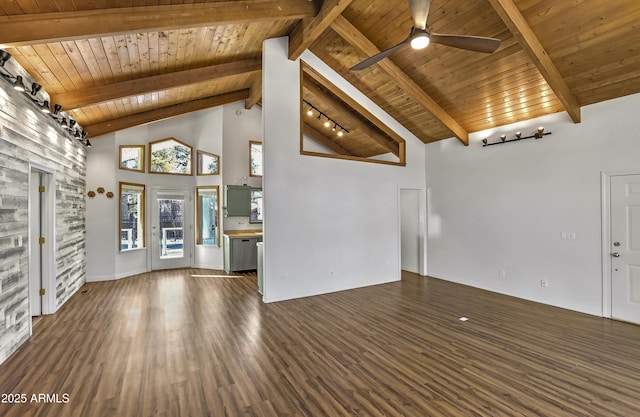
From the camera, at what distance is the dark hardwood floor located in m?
2.26

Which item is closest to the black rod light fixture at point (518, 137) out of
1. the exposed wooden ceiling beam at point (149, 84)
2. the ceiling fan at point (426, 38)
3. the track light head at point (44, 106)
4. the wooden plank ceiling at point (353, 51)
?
the wooden plank ceiling at point (353, 51)

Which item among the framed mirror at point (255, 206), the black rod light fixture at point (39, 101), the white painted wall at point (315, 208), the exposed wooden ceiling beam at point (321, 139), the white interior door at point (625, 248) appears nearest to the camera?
the black rod light fixture at point (39, 101)

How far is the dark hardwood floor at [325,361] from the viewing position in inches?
88.8

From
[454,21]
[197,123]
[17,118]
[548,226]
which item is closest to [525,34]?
[454,21]

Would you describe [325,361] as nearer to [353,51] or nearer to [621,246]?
[621,246]

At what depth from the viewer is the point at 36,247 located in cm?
416

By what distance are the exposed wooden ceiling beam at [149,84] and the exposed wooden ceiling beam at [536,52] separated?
3.96 meters

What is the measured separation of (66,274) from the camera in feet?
16.0

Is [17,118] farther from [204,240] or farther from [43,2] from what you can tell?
[204,240]

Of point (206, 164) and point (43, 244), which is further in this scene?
point (206, 164)

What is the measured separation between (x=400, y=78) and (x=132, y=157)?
6.29 m

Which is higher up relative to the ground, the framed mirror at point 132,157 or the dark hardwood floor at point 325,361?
the framed mirror at point 132,157

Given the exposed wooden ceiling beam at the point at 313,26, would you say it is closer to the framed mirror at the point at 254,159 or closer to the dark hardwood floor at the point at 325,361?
the framed mirror at the point at 254,159

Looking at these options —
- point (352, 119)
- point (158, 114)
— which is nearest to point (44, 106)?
point (158, 114)
